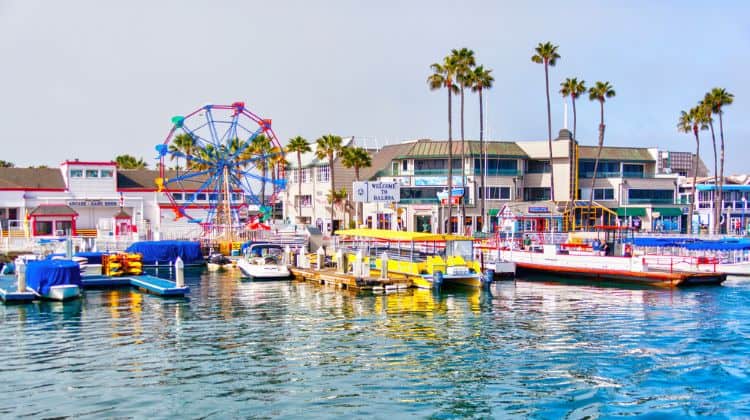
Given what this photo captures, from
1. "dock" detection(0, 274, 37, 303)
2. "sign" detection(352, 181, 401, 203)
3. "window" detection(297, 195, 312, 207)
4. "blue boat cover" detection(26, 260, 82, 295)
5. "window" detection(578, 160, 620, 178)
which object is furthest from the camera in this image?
"window" detection(297, 195, 312, 207)

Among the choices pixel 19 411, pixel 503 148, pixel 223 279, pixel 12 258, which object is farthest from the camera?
pixel 503 148

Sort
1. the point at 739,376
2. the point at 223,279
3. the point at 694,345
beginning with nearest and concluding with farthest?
the point at 739,376 < the point at 694,345 < the point at 223,279

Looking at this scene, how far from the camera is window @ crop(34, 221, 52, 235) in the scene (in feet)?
251

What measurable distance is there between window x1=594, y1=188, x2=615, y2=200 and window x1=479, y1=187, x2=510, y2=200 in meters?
11.7

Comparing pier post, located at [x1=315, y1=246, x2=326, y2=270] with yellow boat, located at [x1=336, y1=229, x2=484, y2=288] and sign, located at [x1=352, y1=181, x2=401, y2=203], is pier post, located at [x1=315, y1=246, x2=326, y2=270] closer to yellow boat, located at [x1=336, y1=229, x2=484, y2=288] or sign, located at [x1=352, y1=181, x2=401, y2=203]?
yellow boat, located at [x1=336, y1=229, x2=484, y2=288]

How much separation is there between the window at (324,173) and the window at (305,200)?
378 centimetres

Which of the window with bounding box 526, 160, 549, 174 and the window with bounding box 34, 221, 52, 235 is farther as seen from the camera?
the window with bounding box 526, 160, 549, 174

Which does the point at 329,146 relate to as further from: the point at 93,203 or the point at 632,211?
the point at 632,211

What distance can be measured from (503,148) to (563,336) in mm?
61567

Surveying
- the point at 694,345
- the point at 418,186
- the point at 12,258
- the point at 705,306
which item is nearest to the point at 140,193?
the point at 12,258

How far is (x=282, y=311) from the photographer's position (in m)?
37.4

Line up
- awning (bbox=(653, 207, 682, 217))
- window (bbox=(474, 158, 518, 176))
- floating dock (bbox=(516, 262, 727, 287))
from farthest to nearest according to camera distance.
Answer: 1. awning (bbox=(653, 207, 682, 217))
2. window (bbox=(474, 158, 518, 176))
3. floating dock (bbox=(516, 262, 727, 287))

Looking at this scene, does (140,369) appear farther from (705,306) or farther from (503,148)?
(503,148)

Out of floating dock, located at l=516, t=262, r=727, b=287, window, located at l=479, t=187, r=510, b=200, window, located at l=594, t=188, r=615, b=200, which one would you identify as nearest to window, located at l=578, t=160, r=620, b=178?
window, located at l=594, t=188, r=615, b=200
